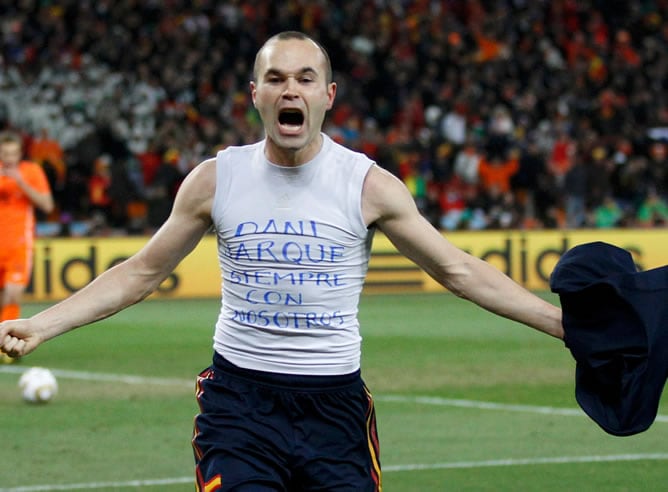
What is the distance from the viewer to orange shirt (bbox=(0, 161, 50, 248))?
1474 centimetres

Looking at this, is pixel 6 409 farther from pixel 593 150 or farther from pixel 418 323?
pixel 593 150

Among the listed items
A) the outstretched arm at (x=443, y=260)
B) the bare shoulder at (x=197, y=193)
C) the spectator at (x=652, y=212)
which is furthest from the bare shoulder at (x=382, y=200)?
the spectator at (x=652, y=212)

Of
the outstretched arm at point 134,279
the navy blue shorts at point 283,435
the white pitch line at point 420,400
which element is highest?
the outstretched arm at point 134,279

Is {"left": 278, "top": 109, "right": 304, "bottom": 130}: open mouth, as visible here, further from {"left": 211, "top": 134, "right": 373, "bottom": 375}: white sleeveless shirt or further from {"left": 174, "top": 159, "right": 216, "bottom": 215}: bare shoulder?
{"left": 174, "top": 159, "right": 216, "bottom": 215}: bare shoulder

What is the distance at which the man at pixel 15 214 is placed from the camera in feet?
47.5

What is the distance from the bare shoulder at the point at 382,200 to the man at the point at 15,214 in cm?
1002

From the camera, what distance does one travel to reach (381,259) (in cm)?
2267

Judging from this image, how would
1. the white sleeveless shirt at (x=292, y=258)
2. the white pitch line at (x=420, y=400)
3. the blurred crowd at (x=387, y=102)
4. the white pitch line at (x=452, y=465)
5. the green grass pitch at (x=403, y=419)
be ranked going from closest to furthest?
1. the white sleeveless shirt at (x=292, y=258)
2. the white pitch line at (x=452, y=465)
3. the green grass pitch at (x=403, y=419)
4. the white pitch line at (x=420, y=400)
5. the blurred crowd at (x=387, y=102)

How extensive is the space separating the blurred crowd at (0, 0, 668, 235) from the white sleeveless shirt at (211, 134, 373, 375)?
20235 mm

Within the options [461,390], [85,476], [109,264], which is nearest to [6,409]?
[85,476]

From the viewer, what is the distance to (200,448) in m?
4.79

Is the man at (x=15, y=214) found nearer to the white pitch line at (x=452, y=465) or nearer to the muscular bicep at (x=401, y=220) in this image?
the white pitch line at (x=452, y=465)

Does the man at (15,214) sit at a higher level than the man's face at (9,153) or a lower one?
lower

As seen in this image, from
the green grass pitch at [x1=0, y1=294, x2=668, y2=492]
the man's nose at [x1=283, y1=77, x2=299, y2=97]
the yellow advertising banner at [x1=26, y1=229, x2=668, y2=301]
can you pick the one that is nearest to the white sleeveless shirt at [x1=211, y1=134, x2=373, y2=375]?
the man's nose at [x1=283, y1=77, x2=299, y2=97]
